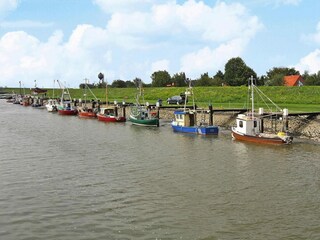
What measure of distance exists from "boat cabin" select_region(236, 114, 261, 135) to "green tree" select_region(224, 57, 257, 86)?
96.2 metres

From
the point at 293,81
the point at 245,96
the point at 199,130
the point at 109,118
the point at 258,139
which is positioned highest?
the point at 293,81

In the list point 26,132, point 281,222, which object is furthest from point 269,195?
point 26,132

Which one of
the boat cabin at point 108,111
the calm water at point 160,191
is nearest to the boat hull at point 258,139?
the calm water at point 160,191

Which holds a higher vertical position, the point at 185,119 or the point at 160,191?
the point at 185,119

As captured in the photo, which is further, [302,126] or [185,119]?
[185,119]

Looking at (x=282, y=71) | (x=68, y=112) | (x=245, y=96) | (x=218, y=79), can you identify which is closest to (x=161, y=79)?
(x=218, y=79)

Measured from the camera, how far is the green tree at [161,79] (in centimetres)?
17675

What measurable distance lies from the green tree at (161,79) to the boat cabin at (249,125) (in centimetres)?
12490

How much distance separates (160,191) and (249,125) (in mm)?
25874

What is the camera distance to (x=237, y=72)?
488 ft

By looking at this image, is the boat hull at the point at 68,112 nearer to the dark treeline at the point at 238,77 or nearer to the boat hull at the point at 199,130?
the dark treeline at the point at 238,77

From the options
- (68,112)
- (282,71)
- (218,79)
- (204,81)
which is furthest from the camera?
(282,71)

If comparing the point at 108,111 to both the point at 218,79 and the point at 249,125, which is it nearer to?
the point at 249,125

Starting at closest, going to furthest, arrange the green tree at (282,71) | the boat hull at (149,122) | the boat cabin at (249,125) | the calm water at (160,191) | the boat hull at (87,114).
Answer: the calm water at (160,191) < the boat cabin at (249,125) < the boat hull at (149,122) < the boat hull at (87,114) < the green tree at (282,71)
